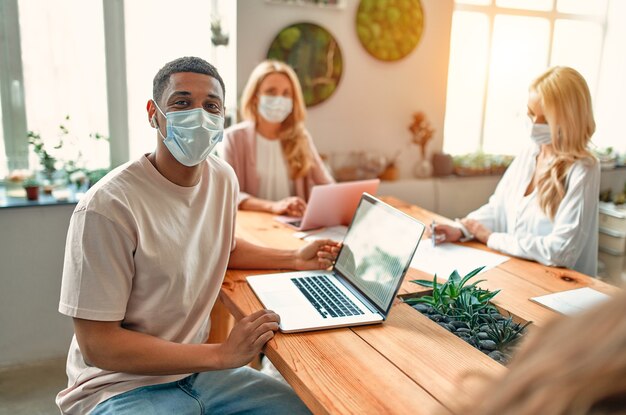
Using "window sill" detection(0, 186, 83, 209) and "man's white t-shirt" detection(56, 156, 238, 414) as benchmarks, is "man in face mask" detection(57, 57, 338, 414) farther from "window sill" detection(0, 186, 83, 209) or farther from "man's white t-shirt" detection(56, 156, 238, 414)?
"window sill" detection(0, 186, 83, 209)

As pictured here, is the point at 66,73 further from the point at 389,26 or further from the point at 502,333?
the point at 502,333

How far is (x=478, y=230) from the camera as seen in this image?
6.93 ft

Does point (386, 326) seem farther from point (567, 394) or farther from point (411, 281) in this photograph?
point (567, 394)

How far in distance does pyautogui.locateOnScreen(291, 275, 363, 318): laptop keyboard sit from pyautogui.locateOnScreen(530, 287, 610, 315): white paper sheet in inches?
21.5

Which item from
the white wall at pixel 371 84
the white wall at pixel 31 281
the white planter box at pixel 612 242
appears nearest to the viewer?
the white wall at pixel 31 281

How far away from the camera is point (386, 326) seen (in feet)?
4.34

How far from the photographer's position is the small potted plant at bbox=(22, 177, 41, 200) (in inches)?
102

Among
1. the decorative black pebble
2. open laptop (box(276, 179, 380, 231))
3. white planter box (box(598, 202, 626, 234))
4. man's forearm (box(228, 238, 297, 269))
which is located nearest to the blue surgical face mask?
man's forearm (box(228, 238, 297, 269))

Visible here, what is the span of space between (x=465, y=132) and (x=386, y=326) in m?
3.00

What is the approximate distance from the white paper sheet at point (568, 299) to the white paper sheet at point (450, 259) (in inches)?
9.9

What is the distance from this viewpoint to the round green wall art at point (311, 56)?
3.15 m

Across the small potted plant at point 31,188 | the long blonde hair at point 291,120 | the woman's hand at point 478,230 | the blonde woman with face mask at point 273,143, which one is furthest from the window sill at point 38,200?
the woman's hand at point 478,230

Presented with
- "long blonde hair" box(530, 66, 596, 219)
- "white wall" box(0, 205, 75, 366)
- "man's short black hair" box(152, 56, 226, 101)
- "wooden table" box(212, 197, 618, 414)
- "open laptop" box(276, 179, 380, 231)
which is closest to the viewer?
"wooden table" box(212, 197, 618, 414)

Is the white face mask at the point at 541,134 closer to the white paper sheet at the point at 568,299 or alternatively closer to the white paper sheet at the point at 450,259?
the white paper sheet at the point at 450,259
